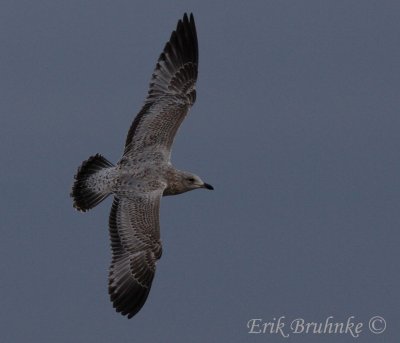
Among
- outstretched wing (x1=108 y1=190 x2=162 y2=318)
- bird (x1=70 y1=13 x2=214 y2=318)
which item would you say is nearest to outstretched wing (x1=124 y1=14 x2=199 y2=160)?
bird (x1=70 y1=13 x2=214 y2=318)

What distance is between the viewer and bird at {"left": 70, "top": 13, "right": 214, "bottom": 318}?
20375 mm

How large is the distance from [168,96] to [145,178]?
2274 millimetres

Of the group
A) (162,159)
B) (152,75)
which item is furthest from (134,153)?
(152,75)

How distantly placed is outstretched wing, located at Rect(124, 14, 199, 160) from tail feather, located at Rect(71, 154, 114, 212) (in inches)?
22.8

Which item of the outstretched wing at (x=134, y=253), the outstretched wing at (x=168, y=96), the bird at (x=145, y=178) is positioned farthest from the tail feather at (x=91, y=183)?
the outstretched wing at (x=134, y=253)

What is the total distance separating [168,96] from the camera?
73.5ft

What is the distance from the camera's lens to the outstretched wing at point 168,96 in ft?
70.8

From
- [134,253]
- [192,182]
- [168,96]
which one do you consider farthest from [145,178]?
[168,96]

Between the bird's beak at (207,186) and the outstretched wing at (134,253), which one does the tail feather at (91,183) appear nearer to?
the outstretched wing at (134,253)

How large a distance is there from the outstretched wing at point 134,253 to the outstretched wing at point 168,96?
147 centimetres

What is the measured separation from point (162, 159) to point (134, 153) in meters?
0.56

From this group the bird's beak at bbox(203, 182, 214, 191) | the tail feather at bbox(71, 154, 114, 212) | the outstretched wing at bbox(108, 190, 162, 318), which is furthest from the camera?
the bird's beak at bbox(203, 182, 214, 191)

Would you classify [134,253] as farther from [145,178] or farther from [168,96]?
[168,96]

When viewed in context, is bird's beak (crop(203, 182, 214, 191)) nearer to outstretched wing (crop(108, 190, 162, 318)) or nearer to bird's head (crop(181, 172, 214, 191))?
bird's head (crop(181, 172, 214, 191))
